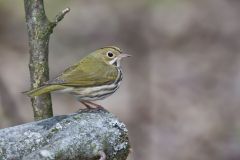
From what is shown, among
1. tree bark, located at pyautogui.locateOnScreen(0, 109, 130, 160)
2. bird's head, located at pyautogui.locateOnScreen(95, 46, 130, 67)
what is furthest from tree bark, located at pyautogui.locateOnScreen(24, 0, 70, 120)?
bird's head, located at pyautogui.locateOnScreen(95, 46, 130, 67)

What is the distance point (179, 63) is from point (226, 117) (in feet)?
4.43

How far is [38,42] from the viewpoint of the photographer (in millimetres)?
3969

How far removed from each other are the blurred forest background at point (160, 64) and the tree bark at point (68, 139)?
14.4 ft

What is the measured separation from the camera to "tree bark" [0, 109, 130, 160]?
132 inches

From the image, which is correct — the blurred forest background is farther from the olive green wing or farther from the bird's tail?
the bird's tail

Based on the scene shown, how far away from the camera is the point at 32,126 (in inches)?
139

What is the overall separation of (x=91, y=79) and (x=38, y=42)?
0.73m

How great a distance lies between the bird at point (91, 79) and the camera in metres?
4.44

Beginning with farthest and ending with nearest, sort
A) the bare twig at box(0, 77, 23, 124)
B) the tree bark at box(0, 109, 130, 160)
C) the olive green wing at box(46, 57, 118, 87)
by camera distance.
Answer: the bare twig at box(0, 77, 23, 124)
the olive green wing at box(46, 57, 118, 87)
the tree bark at box(0, 109, 130, 160)

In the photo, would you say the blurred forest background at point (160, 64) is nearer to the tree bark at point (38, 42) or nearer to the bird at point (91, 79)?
the bird at point (91, 79)

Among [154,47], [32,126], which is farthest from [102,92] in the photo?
[154,47]

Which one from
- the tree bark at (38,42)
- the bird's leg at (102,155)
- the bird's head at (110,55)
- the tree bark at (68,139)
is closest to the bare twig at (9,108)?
the bird's head at (110,55)

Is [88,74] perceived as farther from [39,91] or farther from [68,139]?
[68,139]

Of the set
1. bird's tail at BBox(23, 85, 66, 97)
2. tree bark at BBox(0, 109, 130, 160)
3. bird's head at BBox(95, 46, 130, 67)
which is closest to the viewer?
tree bark at BBox(0, 109, 130, 160)
